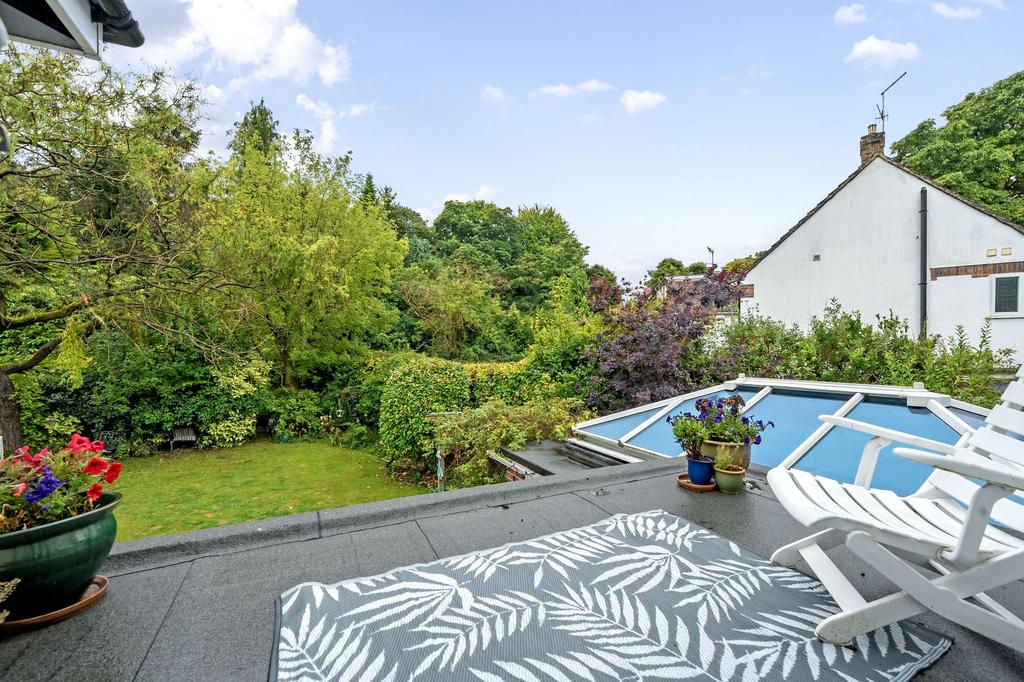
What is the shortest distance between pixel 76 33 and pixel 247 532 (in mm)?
2608

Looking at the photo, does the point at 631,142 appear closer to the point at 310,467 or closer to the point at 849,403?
the point at 849,403

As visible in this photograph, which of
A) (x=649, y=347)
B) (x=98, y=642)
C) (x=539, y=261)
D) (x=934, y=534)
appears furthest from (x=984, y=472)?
(x=539, y=261)

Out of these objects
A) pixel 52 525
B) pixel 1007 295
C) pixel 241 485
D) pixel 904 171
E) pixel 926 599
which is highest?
pixel 904 171

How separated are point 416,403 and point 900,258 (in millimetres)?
10902

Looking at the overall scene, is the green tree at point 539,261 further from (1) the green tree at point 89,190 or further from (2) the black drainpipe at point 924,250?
(1) the green tree at point 89,190

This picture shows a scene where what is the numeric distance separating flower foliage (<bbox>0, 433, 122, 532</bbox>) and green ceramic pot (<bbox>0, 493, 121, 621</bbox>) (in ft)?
0.28

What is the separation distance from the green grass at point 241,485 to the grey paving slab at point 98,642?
3635 millimetres

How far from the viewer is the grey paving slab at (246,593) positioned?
1486mm

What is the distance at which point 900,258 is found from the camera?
33.4 feet

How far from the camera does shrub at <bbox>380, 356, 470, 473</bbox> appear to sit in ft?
23.6

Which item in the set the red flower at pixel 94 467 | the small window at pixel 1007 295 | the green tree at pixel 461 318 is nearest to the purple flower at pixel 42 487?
the red flower at pixel 94 467

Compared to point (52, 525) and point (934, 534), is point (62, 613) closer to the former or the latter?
point (52, 525)

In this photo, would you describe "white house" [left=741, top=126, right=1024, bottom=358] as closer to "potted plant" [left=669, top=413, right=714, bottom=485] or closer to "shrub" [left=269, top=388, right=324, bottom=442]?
"potted plant" [left=669, top=413, right=714, bottom=485]

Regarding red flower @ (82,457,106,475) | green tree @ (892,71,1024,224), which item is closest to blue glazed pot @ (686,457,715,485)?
red flower @ (82,457,106,475)
